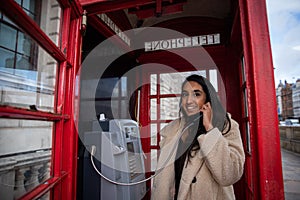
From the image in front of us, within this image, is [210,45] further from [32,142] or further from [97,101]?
[32,142]

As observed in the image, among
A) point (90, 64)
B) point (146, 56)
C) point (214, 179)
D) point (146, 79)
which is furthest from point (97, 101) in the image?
point (214, 179)

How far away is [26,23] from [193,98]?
110 centimetres

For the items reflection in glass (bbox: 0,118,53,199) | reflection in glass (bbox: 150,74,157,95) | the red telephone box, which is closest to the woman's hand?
the red telephone box

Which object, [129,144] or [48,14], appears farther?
[129,144]

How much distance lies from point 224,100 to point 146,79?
1018 mm

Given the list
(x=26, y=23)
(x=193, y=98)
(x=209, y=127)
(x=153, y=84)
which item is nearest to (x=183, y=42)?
(x=153, y=84)

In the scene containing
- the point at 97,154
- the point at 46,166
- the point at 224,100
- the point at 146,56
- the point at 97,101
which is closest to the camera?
the point at 46,166

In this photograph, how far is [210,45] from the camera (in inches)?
82.0

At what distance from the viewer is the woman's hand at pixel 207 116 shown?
1229 millimetres

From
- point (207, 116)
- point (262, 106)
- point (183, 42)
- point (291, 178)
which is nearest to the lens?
point (262, 106)

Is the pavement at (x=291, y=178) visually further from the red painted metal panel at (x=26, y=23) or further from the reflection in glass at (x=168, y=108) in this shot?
the red painted metal panel at (x=26, y=23)

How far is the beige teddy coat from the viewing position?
1062 millimetres

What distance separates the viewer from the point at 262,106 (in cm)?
87

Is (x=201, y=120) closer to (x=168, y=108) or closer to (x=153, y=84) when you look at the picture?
(x=168, y=108)
